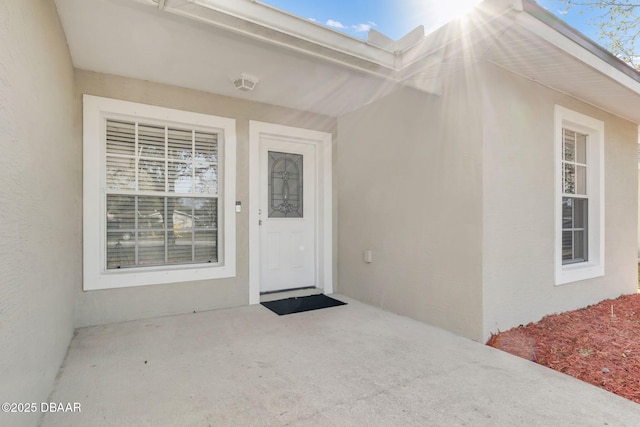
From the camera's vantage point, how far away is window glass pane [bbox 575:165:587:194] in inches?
164

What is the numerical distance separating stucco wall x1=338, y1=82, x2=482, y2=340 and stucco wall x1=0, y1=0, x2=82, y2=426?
10.2 ft

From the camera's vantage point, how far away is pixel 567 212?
159 inches

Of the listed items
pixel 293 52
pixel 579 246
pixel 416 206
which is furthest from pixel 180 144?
pixel 579 246

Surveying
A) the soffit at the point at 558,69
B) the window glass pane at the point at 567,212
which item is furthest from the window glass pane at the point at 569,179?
the soffit at the point at 558,69

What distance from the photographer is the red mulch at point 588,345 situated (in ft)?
7.72

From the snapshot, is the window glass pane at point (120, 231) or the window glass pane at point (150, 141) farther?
the window glass pane at point (150, 141)

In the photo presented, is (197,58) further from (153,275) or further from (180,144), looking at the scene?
(153,275)

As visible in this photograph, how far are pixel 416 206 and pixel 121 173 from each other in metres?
3.19

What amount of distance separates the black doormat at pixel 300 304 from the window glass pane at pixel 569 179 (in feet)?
10.0

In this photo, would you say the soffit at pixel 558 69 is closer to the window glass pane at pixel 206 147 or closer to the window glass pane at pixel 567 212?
the window glass pane at pixel 567 212

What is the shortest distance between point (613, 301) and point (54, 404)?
5780mm

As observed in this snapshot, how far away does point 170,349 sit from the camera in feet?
9.14

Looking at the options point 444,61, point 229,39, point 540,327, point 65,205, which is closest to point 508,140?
point 444,61

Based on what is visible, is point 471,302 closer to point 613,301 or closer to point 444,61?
point 444,61
